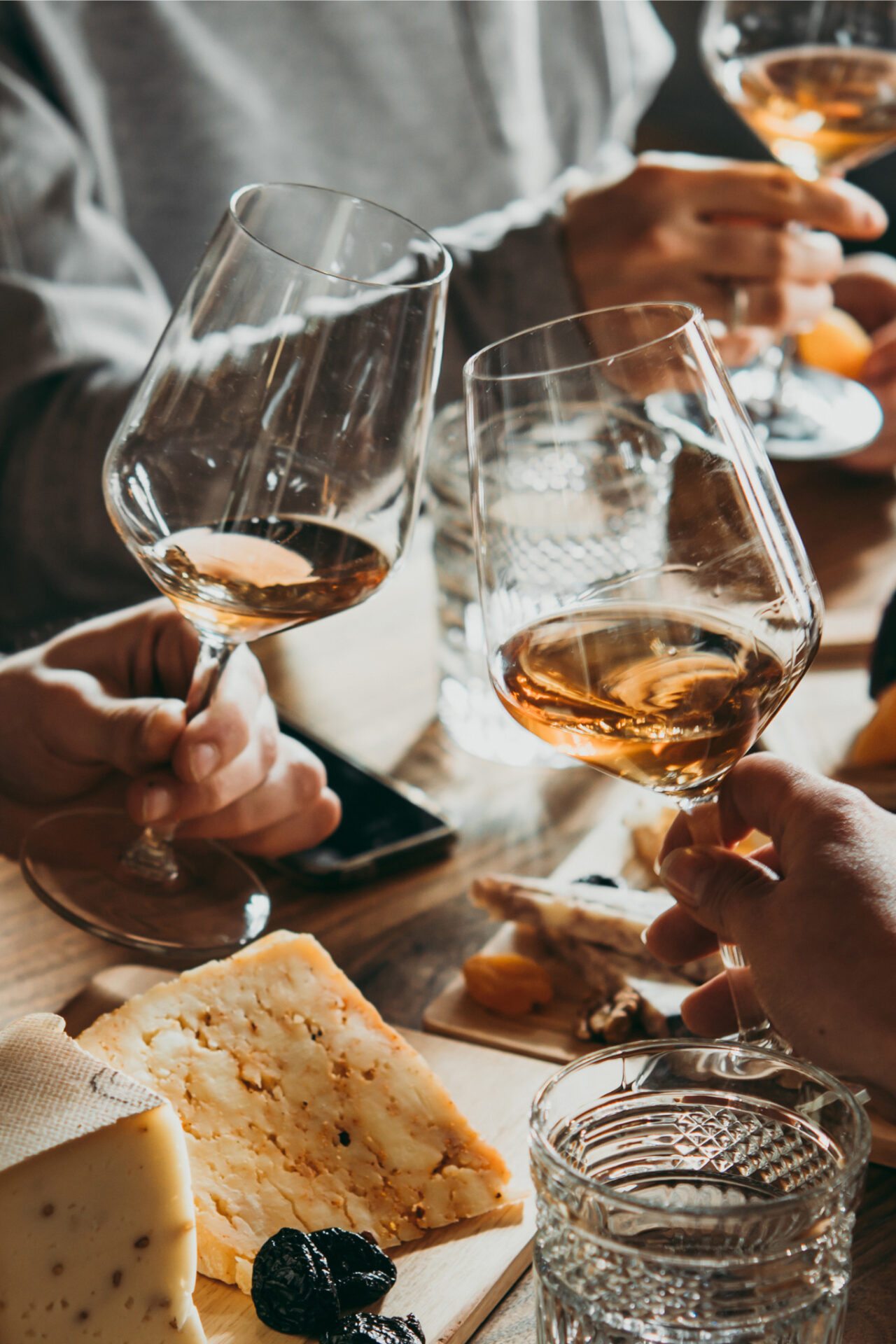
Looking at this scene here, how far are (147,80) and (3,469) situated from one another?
73 cm

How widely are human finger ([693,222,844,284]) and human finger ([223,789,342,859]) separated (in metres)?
0.78

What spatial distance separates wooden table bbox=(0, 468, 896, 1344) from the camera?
2.14 ft

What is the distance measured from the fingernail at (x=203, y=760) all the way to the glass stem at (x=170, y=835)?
0.07 ft

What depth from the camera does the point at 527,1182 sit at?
0.55 m

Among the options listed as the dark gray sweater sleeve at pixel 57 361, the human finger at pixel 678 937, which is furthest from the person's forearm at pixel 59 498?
the human finger at pixel 678 937

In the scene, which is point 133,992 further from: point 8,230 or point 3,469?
point 8,230

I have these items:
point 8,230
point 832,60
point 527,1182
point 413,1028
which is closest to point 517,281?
point 832,60

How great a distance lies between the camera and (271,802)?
77cm

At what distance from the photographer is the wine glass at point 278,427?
61 cm

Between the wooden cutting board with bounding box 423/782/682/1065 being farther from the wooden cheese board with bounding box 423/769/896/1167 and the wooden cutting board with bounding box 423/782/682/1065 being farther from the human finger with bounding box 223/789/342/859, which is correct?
the human finger with bounding box 223/789/342/859

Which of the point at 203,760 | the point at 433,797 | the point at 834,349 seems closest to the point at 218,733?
the point at 203,760

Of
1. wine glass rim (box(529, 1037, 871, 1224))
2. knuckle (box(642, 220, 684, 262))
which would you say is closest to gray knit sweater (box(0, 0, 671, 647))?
knuckle (box(642, 220, 684, 262))

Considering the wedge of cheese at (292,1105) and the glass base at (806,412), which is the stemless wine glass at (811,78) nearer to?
the glass base at (806,412)

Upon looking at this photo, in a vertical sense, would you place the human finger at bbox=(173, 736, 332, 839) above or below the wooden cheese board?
above
